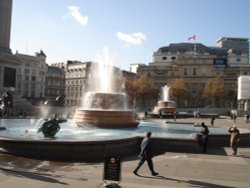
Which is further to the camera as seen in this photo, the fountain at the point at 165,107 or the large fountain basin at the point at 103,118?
the fountain at the point at 165,107

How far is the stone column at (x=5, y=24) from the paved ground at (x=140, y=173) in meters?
40.7

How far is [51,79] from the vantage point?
143 meters

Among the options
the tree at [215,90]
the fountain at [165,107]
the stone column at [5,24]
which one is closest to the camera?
the stone column at [5,24]

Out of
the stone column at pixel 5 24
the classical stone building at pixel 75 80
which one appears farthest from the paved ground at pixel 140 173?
the classical stone building at pixel 75 80

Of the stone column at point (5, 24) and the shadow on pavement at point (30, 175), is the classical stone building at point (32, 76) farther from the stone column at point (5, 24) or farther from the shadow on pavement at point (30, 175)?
the shadow on pavement at point (30, 175)

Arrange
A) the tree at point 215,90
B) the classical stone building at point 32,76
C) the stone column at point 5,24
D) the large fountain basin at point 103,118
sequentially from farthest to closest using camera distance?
the classical stone building at point 32,76, the tree at point 215,90, the stone column at point 5,24, the large fountain basin at point 103,118

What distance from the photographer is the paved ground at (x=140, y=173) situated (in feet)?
37.7

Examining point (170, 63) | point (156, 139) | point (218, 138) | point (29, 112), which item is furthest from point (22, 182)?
point (170, 63)

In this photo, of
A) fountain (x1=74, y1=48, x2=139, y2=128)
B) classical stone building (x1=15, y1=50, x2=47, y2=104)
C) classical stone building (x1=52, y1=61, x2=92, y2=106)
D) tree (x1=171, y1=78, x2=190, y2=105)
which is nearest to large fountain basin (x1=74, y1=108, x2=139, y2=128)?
fountain (x1=74, y1=48, x2=139, y2=128)

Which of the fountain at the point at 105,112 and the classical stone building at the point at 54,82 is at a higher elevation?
the classical stone building at the point at 54,82

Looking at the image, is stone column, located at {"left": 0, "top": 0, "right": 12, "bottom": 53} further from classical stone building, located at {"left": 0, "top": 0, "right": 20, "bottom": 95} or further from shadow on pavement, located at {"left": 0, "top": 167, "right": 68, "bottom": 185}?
shadow on pavement, located at {"left": 0, "top": 167, "right": 68, "bottom": 185}

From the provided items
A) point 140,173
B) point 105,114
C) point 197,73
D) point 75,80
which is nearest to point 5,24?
point 105,114

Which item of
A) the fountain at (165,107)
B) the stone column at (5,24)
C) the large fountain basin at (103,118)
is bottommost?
the large fountain basin at (103,118)

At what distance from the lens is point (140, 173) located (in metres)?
13.1
